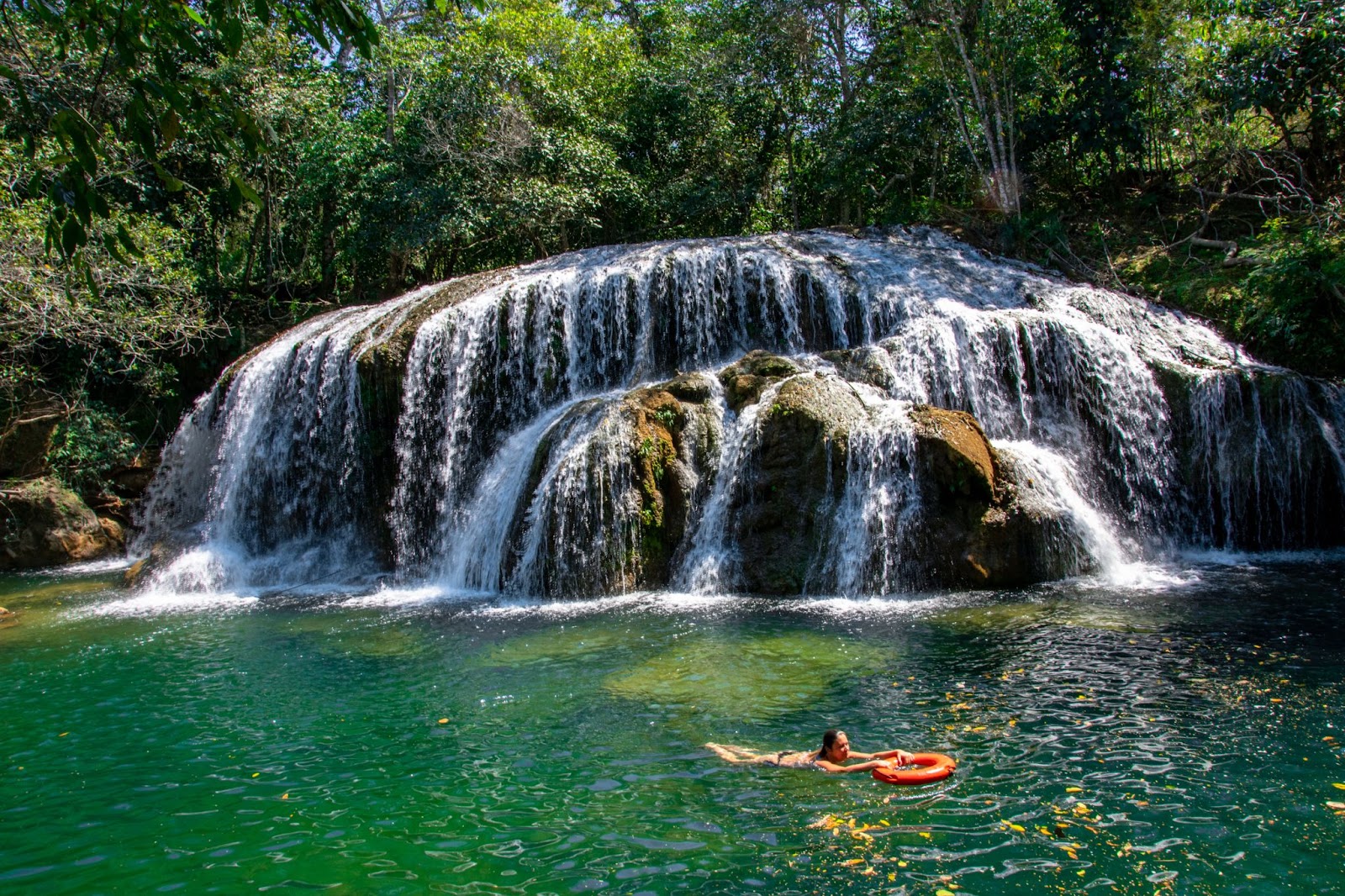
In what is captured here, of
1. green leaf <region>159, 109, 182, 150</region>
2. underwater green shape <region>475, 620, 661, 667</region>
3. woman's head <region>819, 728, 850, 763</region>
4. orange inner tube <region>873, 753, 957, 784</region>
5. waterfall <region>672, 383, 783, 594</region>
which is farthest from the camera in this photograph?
waterfall <region>672, 383, 783, 594</region>

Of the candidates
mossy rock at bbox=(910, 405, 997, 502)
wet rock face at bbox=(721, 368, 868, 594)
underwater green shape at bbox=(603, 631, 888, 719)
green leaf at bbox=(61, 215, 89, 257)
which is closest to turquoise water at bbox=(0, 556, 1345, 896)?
underwater green shape at bbox=(603, 631, 888, 719)

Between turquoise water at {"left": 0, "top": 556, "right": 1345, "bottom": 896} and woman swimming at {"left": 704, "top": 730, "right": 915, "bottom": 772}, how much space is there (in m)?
0.10

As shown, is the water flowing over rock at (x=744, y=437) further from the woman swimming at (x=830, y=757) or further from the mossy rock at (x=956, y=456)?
the woman swimming at (x=830, y=757)

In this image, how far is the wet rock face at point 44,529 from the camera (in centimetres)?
1623

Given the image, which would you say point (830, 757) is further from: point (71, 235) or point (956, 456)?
point (956, 456)

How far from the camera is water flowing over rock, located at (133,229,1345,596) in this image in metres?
11.2

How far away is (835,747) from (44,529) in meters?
16.4

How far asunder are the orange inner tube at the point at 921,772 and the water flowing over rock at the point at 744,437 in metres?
5.35

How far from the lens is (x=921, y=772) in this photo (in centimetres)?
523

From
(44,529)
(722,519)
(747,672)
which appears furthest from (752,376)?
(44,529)

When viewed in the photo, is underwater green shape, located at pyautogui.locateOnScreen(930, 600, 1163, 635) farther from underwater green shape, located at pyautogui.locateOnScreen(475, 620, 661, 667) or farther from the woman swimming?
the woman swimming

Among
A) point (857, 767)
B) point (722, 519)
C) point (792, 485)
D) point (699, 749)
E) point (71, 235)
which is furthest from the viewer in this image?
point (722, 519)

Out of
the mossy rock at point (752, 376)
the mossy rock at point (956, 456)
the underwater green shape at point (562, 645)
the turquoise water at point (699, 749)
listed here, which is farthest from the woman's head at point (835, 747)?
the mossy rock at point (752, 376)

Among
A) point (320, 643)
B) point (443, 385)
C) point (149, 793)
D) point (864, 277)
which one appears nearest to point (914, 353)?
point (864, 277)
